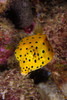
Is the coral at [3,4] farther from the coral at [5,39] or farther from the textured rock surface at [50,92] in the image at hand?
the textured rock surface at [50,92]

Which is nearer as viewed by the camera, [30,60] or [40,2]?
[30,60]

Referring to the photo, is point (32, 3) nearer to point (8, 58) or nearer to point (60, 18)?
point (60, 18)

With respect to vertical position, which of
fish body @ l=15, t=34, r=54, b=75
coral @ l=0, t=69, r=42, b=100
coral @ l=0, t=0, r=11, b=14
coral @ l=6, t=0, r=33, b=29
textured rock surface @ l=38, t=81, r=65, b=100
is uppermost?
coral @ l=0, t=0, r=11, b=14

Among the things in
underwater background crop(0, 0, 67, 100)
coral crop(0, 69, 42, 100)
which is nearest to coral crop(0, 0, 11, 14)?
underwater background crop(0, 0, 67, 100)

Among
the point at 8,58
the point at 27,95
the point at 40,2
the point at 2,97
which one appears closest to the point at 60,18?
the point at 40,2

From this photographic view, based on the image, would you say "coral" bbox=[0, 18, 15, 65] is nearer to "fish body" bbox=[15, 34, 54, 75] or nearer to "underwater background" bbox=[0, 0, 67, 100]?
"underwater background" bbox=[0, 0, 67, 100]

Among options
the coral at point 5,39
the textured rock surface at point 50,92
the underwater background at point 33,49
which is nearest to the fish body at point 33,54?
the underwater background at point 33,49

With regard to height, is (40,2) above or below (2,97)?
above
